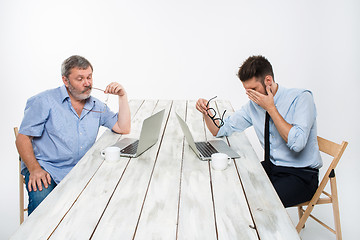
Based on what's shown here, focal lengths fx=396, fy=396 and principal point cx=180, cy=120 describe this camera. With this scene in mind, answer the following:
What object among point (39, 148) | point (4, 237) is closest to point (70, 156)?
point (39, 148)

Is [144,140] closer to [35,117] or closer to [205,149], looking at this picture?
[205,149]

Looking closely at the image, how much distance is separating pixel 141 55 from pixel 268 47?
1.81 metres

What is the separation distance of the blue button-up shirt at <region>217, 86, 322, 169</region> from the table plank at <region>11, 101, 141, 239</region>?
0.88 meters

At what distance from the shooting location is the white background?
5.35 m

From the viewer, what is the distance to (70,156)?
2.45 m

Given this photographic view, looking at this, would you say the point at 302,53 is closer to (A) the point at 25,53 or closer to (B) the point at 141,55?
(B) the point at 141,55

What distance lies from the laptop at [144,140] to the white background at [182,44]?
324cm

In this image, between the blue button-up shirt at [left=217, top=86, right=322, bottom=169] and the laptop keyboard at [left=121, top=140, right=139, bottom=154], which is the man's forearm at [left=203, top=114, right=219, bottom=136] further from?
the laptop keyboard at [left=121, top=140, right=139, bottom=154]

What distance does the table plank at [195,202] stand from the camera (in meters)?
1.37

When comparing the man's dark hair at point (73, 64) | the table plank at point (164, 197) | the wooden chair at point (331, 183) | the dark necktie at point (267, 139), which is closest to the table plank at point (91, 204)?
the table plank at point (164, 197)

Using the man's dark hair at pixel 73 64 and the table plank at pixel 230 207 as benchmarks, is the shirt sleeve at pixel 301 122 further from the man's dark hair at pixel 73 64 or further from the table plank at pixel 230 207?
the man's dark hair at pixel 73 64

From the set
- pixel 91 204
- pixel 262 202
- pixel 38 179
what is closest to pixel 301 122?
pixel 262 202

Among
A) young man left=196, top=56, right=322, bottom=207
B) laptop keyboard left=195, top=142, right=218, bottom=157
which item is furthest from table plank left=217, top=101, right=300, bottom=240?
young man left=196, top=56, right=322, bottom=207

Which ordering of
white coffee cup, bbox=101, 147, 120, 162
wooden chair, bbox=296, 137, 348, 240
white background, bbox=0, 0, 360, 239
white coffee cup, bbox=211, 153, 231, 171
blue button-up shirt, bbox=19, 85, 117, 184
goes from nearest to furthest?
1. white coffee cup, bbox=211, 153, 231, 171
2. white coffee cup, bbox=101, 147, 120, 162
3. wooden chair, bbox=296, 137, 348, 240
4. blue button-up shirt, bbox=19, 85, 117, 184
5. white background, bbox=0, 0, 360, 239
